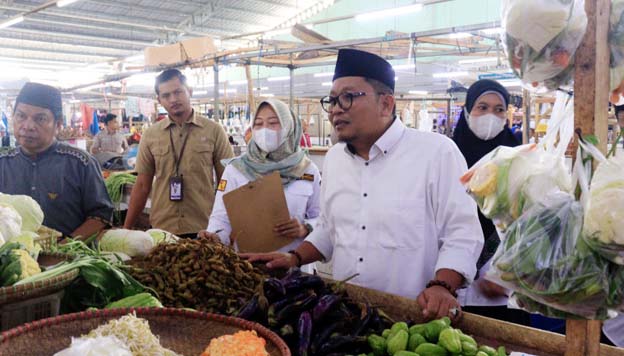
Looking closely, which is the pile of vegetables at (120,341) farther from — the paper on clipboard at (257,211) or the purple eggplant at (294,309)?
the paper on clipboard at (257,211)

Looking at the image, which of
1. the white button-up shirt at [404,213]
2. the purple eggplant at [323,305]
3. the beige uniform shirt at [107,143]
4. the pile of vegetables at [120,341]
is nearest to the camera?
the pile of vegetables at [120,341]

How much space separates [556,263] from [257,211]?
226 cm

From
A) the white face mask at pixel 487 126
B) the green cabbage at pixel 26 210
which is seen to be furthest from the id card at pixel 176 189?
the white face mask at pixel 487 126

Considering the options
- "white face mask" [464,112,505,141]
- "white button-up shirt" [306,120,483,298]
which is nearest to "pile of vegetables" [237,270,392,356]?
"white button-up shirt" [306,120,483,298]

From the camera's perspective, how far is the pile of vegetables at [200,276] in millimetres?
2314

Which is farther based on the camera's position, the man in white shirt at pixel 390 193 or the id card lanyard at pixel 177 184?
the id card lanyard at pixel 177 184

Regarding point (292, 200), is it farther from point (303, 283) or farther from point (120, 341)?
point (120, 341)

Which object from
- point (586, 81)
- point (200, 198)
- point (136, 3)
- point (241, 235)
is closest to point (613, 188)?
point (586, 81)

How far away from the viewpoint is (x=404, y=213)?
2.51 m

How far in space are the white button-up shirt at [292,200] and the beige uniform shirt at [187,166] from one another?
33.1 inches

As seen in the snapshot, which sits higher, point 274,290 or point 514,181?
point 514,181

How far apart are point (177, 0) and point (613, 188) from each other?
809 inches

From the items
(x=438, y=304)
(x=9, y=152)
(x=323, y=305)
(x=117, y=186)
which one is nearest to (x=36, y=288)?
(x=323, y=305)

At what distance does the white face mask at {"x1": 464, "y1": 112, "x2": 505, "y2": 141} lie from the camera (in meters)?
3.46
